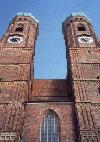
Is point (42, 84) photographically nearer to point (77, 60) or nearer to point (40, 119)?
point (77, 60)

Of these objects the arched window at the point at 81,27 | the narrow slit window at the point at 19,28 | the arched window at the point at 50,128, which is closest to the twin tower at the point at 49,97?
the arched window at the point at 50,128

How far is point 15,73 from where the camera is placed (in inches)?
982

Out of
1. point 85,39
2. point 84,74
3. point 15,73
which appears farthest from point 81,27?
point 15,73

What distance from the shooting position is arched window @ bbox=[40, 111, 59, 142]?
20703 mm

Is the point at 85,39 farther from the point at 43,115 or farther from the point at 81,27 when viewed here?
the point at 43,115


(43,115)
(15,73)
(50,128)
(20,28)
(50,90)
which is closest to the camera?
(50,128)

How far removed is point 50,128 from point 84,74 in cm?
573

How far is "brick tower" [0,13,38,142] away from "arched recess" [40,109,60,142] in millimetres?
1657

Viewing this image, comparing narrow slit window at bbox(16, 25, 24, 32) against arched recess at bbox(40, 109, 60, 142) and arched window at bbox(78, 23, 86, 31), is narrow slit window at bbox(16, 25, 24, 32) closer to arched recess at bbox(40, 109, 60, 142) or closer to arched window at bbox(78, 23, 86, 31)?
arched window at bbox(78, 23, 86, 31)

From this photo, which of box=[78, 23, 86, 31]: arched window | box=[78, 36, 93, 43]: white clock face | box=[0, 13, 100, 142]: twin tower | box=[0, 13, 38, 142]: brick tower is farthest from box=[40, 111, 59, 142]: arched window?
box=[78, 23, 86, 31]: arched window

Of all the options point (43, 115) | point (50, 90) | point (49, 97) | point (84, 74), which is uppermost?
point (84, 74)

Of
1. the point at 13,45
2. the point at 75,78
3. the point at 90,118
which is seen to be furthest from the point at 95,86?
the point at 13,45

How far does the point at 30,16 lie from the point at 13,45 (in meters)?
7.81

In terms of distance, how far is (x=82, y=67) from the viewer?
25672 mm
